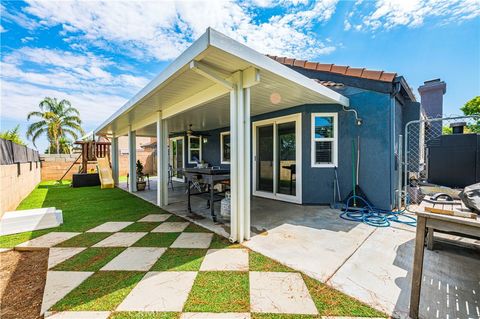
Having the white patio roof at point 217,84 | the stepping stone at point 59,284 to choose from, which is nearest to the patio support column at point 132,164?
the white patio roof at point 217,84

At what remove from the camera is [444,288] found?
1.89 meters

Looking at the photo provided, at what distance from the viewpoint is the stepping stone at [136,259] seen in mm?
2318

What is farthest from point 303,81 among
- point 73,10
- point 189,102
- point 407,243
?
point 73,10

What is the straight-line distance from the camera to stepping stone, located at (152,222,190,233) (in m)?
3.47

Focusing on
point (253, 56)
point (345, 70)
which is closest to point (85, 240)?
point (253, 56)

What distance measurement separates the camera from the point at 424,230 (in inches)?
58.1

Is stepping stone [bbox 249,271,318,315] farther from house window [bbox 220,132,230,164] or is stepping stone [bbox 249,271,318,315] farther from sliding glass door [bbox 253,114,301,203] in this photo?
house window [bbox 220,132,230,164]

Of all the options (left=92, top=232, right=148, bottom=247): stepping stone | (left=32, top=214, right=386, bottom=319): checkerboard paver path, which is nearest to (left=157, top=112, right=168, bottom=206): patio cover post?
(left=92, top=232, right=148, bottom=247): stepping stone

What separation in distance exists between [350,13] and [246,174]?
5.00 m

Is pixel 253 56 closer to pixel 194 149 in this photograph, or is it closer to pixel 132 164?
pixel 132 164

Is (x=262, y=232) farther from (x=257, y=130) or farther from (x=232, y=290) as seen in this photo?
(x=257, y=130)

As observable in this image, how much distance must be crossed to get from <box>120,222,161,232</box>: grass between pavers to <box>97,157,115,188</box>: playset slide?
5958 mm

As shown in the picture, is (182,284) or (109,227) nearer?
(182,284)

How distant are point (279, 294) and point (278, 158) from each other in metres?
4.24
